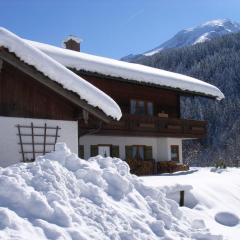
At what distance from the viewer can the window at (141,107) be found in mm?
23734

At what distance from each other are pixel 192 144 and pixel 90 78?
6069 cm

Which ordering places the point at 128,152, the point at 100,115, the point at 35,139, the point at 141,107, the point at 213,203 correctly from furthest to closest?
the point at 141,107
the point at 128,152
the point at 100,115
the point at 35,139
the point at 213,203

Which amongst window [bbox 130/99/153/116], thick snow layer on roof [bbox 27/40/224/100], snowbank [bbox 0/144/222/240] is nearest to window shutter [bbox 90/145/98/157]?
window [bbox 130/99/153/116]

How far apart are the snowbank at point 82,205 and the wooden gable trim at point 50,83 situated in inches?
152

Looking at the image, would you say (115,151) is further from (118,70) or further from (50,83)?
(50,83)

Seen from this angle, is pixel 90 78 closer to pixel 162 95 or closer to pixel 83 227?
pixel 162 95

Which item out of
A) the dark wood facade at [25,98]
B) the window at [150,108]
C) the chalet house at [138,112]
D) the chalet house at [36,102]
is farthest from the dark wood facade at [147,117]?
the dark wood facade at [25,98]

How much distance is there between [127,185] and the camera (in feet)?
28.7

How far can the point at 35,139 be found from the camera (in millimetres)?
13305

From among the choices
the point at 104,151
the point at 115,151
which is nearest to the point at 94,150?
the point at 104,151

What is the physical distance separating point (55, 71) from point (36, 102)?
4.03ft

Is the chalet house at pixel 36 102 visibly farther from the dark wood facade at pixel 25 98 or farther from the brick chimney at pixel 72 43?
the brick chimney at pixel 72 43

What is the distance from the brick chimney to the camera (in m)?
28.4

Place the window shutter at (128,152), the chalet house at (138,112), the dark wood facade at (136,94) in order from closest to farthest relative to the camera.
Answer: the chalet house at (138,112) → the dark wood facade at (136,94) → the window shutter at (128,152)
